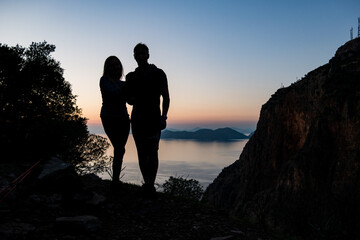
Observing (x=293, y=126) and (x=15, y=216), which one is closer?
(x=15, y=216)

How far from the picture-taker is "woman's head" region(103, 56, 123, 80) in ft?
18.0

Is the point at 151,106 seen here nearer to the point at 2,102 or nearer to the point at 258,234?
the point at 258,234

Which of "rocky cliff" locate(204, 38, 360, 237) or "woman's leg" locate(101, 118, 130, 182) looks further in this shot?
"rocky cliff" locate(204, 38, 360, 237)

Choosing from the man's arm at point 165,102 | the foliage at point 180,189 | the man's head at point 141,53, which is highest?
the man's head at point 141,53

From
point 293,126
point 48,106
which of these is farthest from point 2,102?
point 293,126

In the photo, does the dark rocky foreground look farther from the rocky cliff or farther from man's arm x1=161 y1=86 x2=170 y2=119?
the rocky cliff

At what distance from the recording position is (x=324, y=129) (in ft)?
119

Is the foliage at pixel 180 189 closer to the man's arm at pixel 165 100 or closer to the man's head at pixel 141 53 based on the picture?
the man's arm at pixel 165 100

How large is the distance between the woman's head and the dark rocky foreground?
2.03m

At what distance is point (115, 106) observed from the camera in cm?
542

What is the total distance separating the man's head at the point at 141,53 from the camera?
531 centimetres

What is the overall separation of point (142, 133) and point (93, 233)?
204 centimetres

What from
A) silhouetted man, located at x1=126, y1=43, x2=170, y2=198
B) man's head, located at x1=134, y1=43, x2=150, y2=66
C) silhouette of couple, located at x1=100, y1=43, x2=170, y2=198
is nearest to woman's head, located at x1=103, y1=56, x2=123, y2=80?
silhouette of couple, located at x1=100, y1=43, x2=170, y2=198

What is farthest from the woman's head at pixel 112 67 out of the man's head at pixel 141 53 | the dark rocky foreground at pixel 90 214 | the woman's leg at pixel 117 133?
the dark rocky foreground at pixel 90 214
